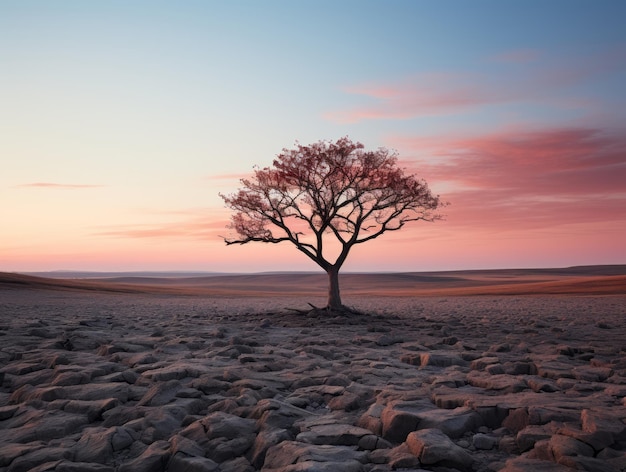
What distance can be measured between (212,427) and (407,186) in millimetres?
17435

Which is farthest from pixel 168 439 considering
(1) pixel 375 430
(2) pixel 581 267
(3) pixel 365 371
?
(2) pixel 581 267

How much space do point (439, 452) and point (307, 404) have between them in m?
2.76

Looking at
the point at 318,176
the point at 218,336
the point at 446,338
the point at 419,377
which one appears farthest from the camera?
the point at 318,176

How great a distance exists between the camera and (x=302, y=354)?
1141 centimetres

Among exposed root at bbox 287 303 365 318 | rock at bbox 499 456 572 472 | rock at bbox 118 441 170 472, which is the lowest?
rock at bbox 118 441 170 472

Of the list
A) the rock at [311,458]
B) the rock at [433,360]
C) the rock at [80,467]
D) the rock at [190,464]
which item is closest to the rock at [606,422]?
the rock at [311,458]

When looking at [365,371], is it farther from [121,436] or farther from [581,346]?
[581,346]

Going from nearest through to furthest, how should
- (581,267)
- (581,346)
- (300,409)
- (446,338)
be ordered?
(300,409), (581,346), (446,338), (581,267)

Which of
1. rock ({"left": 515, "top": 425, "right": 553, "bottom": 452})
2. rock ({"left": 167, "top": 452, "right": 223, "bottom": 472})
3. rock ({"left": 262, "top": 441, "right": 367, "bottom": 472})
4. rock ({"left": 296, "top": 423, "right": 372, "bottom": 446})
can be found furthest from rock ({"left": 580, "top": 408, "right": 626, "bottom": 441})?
rock ({"left": 167, "top": 452, "right": 223, "bottom": 472})

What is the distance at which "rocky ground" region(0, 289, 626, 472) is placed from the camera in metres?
5.45

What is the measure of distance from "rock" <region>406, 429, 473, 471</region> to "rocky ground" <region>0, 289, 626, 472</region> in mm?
15

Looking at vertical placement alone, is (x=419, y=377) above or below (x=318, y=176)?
below

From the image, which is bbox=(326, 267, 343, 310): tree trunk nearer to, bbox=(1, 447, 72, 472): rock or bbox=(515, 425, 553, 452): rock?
bbox=(515, 425, 553, 452): rock

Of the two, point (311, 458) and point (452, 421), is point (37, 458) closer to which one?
point (311, 458)
